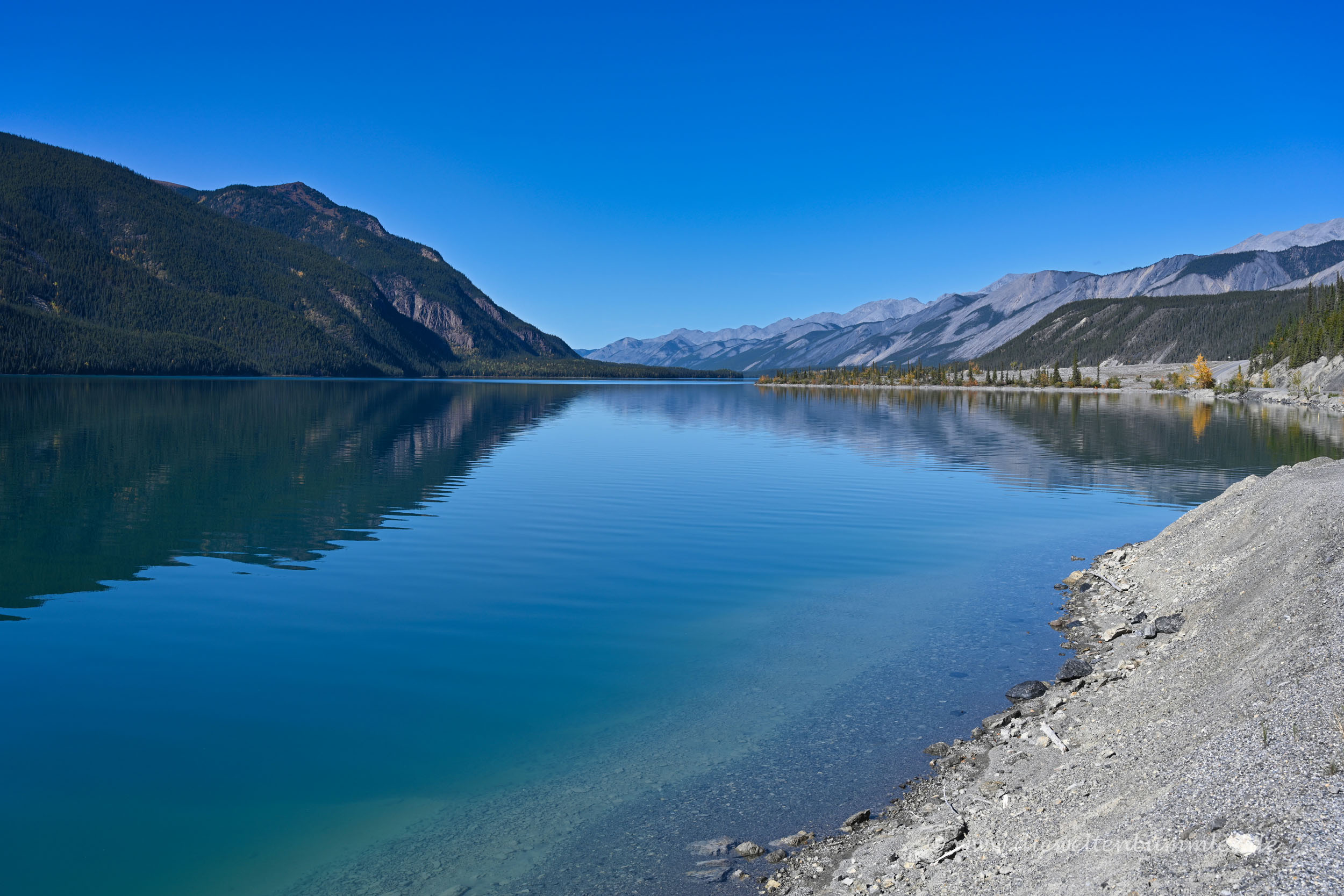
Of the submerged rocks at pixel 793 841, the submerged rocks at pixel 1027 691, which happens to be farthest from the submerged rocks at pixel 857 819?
the submerged rocks at pixel 1027 691

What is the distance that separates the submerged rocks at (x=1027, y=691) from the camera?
17.6 meters

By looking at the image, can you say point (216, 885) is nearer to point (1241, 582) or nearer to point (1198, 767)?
point (1198, 767)

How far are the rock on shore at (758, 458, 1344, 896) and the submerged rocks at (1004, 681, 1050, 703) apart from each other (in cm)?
23

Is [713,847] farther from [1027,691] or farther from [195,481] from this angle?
[195,481]

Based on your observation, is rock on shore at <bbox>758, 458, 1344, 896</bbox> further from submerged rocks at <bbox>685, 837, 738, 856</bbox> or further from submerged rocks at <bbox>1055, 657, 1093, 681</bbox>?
submerged rocks at <bbox>685, 837, 738, 856</bbox>

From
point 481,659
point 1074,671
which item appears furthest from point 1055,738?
point 481,659

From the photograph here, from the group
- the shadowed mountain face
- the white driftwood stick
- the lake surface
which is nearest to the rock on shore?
the white driftwood stick

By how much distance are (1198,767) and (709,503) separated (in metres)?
32.9

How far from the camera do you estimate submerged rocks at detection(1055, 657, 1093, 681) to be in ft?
60.6

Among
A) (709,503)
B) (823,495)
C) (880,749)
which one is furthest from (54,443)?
(880,749)

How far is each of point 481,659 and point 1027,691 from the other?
1226 cm

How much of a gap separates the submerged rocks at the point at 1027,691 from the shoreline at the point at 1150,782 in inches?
2.1

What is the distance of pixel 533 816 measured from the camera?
42.6ft

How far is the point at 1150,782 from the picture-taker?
11.6m
